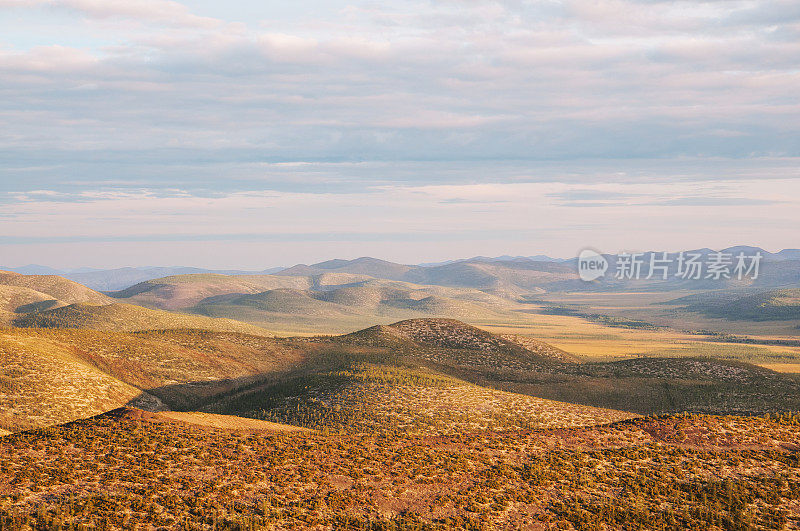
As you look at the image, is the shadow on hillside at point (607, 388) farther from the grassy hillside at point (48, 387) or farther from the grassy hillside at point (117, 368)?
the grassy hillside at point (48, 387)

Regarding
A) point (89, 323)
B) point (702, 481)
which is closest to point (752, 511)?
point (702, 481)

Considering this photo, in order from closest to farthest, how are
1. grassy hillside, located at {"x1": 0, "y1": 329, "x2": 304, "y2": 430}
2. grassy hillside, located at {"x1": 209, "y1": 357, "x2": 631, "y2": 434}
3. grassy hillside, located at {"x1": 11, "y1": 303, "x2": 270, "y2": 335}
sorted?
grassy hillside, located at {"x1": 0, "y1": 329, "x2": 304, "y2": 430}, grassy hillside, located at {"x1": 209, "y1": 357, "x2": 631, "y2": 434}, grassy hillside, located at {"x1": 11, "y1": 303, "x2": 270, "y2": 335}

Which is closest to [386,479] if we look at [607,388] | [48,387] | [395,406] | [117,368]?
[395,406]

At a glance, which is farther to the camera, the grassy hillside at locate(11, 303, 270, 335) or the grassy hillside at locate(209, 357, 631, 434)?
the grassy hillside at locate(11, 303, 270, 335)

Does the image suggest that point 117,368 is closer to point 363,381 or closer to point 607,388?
point 363,381

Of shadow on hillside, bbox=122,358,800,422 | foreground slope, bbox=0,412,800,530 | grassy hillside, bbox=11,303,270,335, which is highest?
foreground slope, bbox=0,412,800,530

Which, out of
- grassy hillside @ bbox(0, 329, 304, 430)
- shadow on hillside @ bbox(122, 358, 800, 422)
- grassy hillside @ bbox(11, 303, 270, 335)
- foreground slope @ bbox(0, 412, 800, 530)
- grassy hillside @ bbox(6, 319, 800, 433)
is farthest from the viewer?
grassy hillside @ bbox(11, 303, 270, 335)

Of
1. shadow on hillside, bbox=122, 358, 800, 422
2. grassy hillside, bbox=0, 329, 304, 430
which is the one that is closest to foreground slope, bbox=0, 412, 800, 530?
grassy hillside, bbox=0, 329, 304, 430

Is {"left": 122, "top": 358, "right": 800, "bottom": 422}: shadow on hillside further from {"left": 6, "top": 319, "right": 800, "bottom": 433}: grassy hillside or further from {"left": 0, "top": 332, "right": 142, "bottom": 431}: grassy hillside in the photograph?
{"left": 0, "top": 332, "right": 142, "bottom": 431}: grassy hillside
